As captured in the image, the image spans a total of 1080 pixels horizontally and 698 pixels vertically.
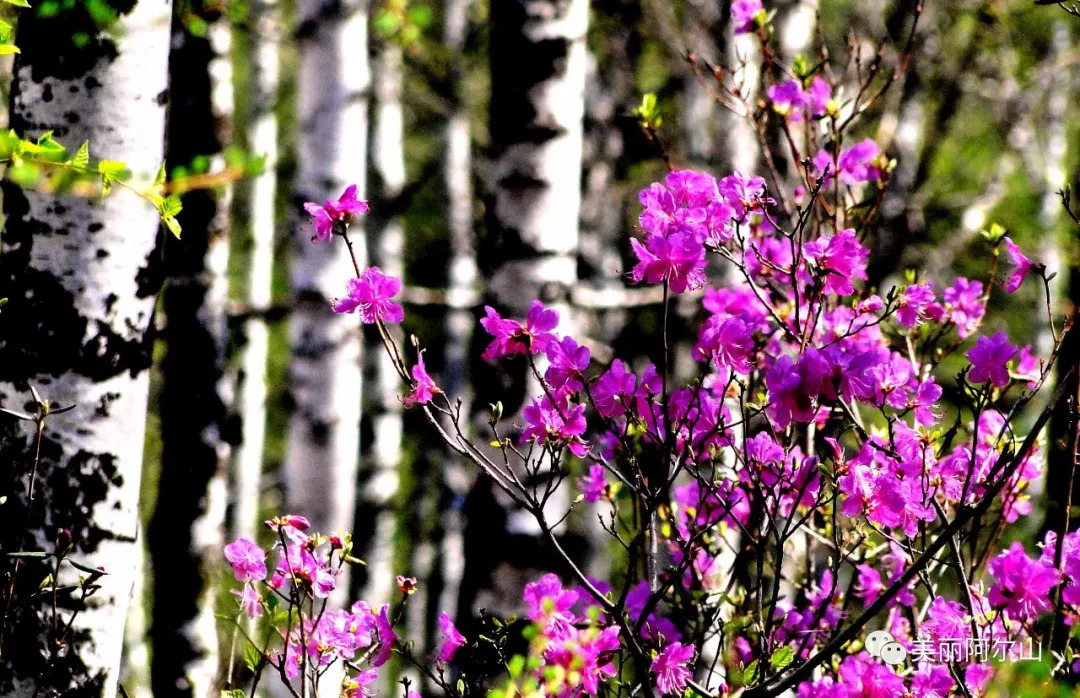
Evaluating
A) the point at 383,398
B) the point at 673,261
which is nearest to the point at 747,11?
the point at 673,261

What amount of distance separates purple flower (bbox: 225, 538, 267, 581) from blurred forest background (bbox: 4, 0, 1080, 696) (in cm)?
51

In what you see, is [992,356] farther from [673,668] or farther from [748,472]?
[673,668]

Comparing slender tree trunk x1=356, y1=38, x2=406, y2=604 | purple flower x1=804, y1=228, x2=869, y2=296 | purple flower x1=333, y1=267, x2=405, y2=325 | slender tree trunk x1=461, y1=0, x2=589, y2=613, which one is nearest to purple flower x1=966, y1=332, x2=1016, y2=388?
purple flower x1=804, y1=228, x2=869, y2=296

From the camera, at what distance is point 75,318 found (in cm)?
195

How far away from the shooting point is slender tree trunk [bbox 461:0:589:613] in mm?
3062

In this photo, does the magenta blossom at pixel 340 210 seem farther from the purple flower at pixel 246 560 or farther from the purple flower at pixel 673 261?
the purple flower at pixel 246 560

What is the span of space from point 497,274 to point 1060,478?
1.66 meters

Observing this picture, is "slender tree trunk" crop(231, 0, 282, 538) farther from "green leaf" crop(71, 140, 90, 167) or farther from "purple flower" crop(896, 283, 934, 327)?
"purple flower" crop(896, 283, 934, 327)

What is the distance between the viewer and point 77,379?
1966mm

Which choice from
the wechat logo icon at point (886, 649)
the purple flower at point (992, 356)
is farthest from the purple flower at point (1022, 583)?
the purple flower at point (992, 356)

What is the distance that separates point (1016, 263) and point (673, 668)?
1068mm

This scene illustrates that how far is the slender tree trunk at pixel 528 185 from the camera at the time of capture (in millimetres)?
3062

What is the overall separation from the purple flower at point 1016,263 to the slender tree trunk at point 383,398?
13.7 feet

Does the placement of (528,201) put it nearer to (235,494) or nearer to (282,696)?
(282,696)
